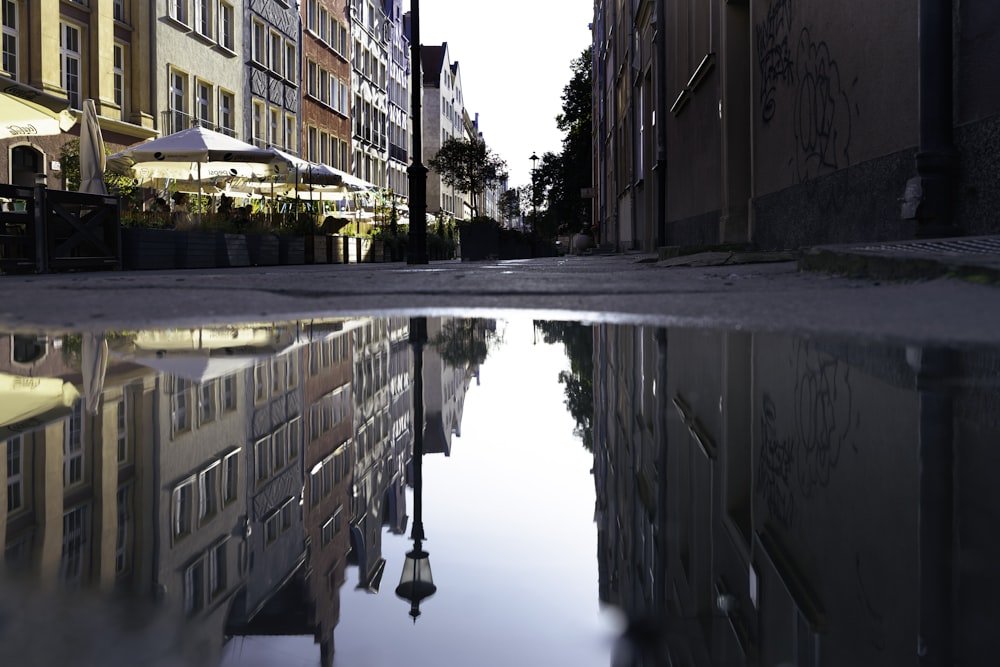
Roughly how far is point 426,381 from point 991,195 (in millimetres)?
4025

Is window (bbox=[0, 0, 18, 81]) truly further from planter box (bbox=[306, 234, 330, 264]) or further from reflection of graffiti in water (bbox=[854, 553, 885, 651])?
reflection of graffiti in water (bbox=[854, 553, 885, 651])

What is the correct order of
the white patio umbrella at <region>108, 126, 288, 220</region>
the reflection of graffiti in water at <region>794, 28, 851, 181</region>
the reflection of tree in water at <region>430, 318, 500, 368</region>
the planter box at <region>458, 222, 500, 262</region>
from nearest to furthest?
the reflection of tree in water at <region>430, 318, 500, 368</region> < the reflection of graffiti in water at <region>794, 28, 851, 181</region> < the white patio umbrella at <region>108, 126, 288, 220</region> < the planter box at <region>458, 222, 500, 262</region>

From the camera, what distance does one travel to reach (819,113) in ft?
24.7

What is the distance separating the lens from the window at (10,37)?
18.9 m

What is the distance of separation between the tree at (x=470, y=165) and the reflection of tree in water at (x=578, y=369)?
3814 cm

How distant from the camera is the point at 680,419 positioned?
1298 mm

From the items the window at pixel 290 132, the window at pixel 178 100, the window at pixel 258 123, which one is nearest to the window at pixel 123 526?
the window at pixel 178 100

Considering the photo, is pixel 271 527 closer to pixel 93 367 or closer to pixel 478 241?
pixel 93 367

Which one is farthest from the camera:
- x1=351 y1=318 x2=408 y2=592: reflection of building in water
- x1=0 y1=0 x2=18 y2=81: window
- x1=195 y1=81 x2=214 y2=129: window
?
x1=195 y1=81 x2=214 y2=129: window

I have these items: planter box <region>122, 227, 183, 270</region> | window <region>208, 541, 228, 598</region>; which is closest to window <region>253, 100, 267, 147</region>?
planter box <region>122, 227, 183, 270</region>

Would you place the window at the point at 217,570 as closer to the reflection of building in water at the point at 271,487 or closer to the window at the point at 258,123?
the reflection of building in water at the point at 271,487

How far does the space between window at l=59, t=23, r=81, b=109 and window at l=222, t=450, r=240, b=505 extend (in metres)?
22.0

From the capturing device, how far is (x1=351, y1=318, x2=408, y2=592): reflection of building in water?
29.9 inches

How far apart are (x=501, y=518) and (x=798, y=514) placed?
26 cm
